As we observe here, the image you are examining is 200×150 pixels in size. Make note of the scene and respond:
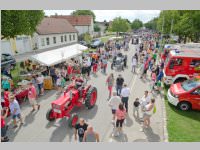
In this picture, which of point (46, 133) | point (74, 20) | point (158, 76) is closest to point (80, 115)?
point (46, 133)

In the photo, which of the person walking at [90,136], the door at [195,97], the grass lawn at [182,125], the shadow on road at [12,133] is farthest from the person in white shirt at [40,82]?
the door at [195,97]

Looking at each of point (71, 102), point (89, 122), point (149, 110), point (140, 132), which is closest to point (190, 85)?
point (149, 110)

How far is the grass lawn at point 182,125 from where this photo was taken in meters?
7.71

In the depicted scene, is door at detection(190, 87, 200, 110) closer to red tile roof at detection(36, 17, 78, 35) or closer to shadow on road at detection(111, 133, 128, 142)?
shadow on road at detection(111, 133, 128, 142)

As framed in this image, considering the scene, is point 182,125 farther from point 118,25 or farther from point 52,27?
point 118,25

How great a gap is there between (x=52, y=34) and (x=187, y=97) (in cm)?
2958

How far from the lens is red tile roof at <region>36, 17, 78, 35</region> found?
3325cm

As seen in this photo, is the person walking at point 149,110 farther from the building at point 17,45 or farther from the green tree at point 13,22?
the building at point 17,45

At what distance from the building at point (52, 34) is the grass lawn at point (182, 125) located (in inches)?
1023

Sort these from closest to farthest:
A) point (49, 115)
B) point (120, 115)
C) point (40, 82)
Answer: point (120, 115)
point (49, 115)
point (40, 82)

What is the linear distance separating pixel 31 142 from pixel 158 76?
868 centimetres

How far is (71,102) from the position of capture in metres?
9.34

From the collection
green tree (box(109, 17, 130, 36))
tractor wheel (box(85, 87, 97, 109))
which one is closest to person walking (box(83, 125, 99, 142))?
tractor wheel (box(85, 87, 97, 109))

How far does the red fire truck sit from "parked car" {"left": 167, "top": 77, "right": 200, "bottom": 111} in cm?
252
